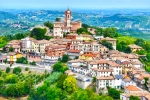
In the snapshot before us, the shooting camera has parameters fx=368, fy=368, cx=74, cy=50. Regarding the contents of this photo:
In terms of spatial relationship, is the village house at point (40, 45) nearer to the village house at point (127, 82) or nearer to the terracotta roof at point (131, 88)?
the village house at point (127, 82)

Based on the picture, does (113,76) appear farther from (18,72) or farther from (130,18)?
(130,18)

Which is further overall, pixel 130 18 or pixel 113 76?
pixel 130 18

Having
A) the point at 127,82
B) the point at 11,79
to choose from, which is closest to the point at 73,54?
the point at 11,79

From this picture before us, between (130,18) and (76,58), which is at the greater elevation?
(76,58)

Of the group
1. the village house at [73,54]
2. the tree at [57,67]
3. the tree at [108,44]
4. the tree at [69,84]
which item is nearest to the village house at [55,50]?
the village house at [73,54]

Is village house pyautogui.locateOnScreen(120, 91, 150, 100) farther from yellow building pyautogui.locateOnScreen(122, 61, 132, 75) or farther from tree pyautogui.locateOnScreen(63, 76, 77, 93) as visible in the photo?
yellow building pyautogui.locateOnScreen(122, 61, 132, 75)

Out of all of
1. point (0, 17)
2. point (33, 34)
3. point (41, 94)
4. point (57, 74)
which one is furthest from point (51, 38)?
point (0, 17)

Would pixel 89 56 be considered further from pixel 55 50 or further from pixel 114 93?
pixel 114 93
